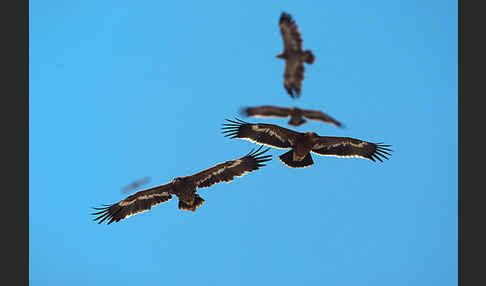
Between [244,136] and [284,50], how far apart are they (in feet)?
14.4

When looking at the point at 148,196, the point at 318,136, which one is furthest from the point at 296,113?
the point at 148,196

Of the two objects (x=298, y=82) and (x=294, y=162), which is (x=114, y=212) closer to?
(x=294, y=162)

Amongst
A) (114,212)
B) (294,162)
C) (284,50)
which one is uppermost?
(284,50)

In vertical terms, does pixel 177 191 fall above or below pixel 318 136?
below

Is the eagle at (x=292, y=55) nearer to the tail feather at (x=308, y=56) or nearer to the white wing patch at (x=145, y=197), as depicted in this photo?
the tail feather at (x=308, y=56)

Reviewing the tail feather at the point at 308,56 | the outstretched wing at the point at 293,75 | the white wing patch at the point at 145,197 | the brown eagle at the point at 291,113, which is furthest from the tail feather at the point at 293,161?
the tail feather at the point at 308,56

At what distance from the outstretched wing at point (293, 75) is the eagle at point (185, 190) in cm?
442

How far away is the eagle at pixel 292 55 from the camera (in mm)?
10031

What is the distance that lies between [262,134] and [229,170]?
1.31m

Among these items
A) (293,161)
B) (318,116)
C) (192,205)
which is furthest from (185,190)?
(318,116)

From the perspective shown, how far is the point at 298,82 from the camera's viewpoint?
10.3 metres

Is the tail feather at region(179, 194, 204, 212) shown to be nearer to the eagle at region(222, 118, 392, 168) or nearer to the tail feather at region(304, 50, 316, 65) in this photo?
the eagle at region(222, 118, 392, 168)

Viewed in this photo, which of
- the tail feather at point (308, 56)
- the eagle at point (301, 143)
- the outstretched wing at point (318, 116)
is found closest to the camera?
the tail feather at point (308, 56)

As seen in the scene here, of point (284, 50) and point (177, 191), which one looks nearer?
point (284, 50)
